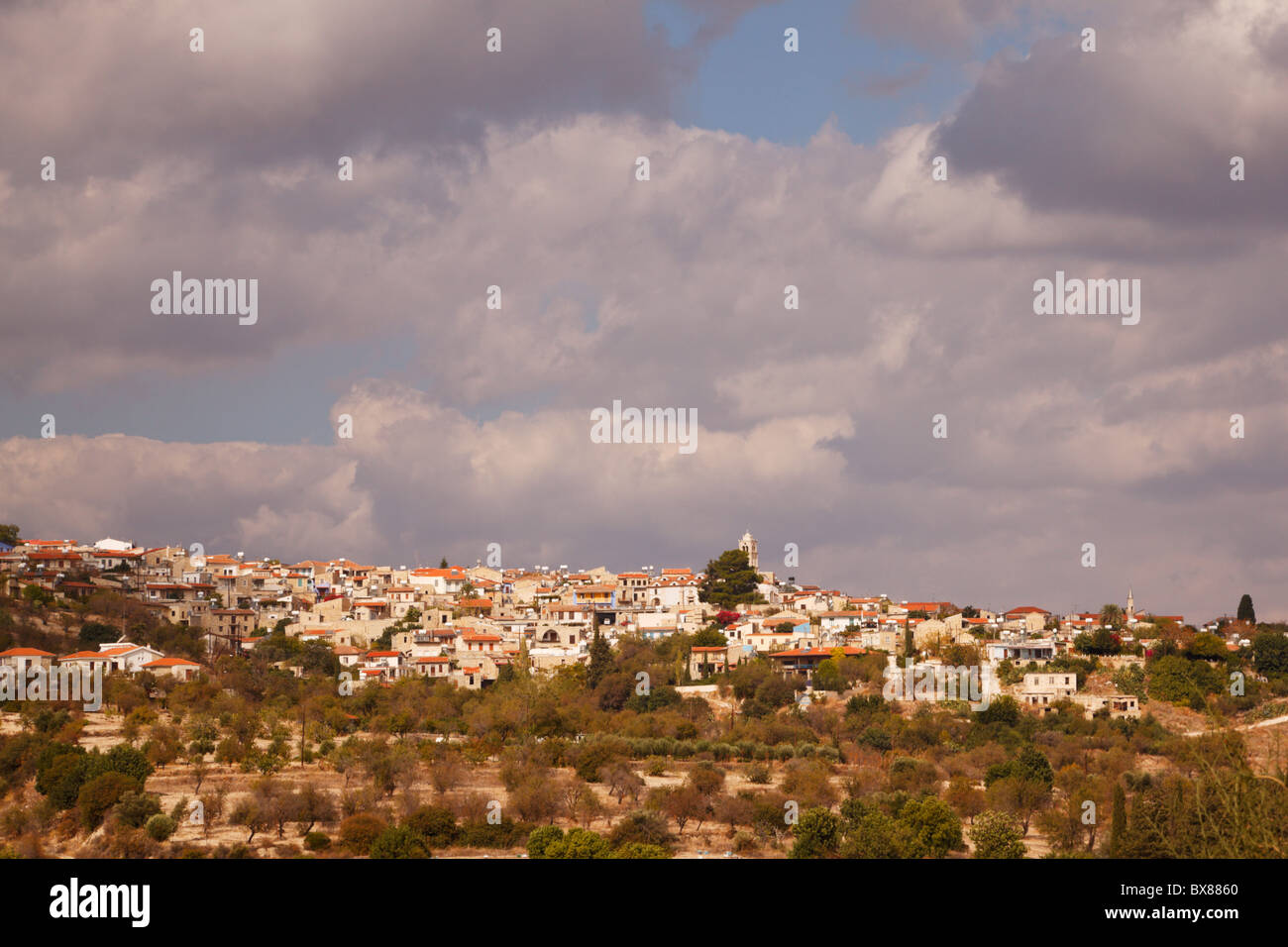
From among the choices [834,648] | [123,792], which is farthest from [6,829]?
[834,648]

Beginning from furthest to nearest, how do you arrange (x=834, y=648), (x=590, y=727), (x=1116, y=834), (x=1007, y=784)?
1. (x=834, y=648)
2. (x=590, y=727)
3. (x=1007, y=784)
4. (x=1116, y=834)

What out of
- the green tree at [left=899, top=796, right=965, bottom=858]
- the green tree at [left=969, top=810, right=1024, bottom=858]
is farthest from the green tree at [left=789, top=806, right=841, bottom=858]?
the green tree at [left=969, top=810, right=1024, bottom=858]

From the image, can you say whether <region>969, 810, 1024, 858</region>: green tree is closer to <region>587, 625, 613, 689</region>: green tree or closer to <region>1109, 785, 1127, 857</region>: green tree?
<region>1109, 785, 1127, 857</region>: green tree

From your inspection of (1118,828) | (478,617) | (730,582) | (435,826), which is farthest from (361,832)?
(730,582)
